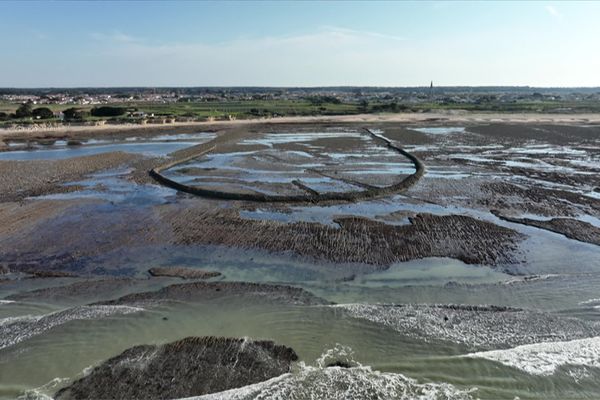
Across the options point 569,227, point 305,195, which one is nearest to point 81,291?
point 305,195

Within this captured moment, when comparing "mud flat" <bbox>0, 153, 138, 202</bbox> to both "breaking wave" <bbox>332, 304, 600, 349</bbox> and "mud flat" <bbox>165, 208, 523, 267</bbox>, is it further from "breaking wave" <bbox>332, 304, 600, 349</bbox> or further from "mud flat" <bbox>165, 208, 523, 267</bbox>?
"breaking wave" <bbox>332, 304, 600, 349</bbox>

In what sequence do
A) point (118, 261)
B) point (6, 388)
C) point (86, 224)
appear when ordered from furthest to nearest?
point (86, 224), point (118, 261), point (6, 388)

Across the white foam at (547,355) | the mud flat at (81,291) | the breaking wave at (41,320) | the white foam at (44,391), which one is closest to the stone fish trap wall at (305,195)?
the mud flat at (81,291)

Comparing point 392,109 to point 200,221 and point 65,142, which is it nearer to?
point 65,142

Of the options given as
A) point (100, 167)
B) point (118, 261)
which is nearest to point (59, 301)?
point (118, 261)

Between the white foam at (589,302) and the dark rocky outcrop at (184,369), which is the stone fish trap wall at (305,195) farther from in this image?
the dark rocky outcrop at (184,369)

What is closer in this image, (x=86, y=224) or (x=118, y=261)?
(x=118, y=261)

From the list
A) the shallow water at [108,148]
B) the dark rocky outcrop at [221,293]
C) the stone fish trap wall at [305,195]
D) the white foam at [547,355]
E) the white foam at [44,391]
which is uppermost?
the shallow water at [108,148]
